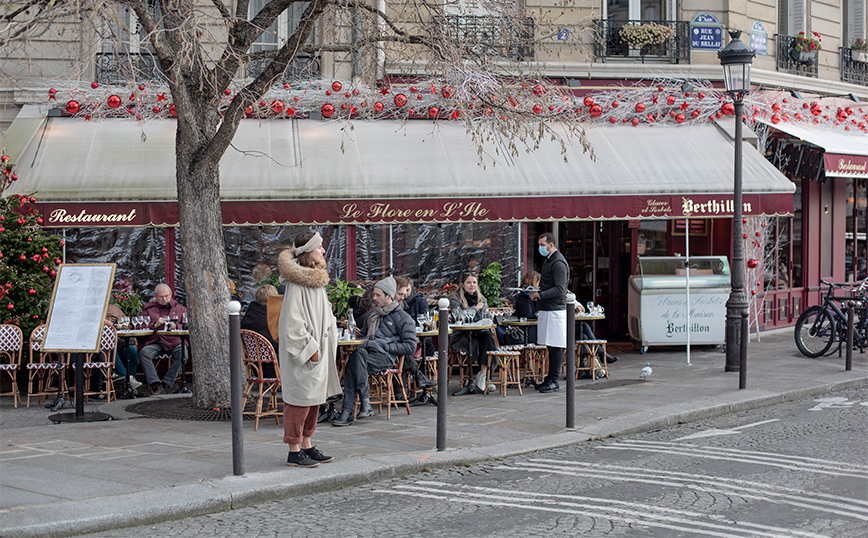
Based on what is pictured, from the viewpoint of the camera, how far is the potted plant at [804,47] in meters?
16.9

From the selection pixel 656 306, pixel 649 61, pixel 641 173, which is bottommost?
pixel 656 306

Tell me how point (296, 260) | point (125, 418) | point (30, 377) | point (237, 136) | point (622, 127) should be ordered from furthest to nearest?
point (622, 127) → point (237, 136) → point (30, 377) → point (125, 418) → point (296, 260)

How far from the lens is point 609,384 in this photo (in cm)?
1132

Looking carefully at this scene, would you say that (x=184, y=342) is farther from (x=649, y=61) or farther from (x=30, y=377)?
(x=649, y=61)

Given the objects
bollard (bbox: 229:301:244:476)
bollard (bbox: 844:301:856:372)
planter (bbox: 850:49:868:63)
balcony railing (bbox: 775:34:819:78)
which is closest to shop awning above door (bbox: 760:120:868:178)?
balcony railing (bbox: 775:34:819:78)

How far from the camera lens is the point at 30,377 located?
33.2ft

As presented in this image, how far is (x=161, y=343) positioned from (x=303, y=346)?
5.35 metres

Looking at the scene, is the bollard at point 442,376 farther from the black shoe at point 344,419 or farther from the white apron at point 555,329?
the white apron at point 555,329

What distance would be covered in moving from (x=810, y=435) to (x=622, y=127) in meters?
7.28

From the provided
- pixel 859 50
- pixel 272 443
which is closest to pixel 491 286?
pixel 272 443

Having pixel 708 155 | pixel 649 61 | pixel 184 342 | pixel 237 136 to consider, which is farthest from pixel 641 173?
pixel 184 342

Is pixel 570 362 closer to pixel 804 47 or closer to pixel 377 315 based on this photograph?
pixel 377 315

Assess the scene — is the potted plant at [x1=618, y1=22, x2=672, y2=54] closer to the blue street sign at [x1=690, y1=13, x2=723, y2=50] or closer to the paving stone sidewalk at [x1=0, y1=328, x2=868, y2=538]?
the blue street sign at [x1=690, y1=13, x2=723, y2=50]

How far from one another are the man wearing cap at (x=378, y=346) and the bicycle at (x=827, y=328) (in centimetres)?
687
